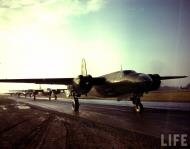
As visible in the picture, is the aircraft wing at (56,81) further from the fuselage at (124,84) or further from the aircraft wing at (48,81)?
the fuselage at (124,84)

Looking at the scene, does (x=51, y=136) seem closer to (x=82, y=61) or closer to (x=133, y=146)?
(x=133, y=146)

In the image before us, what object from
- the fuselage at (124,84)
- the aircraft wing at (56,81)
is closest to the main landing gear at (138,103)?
the fuselage at (124,84)

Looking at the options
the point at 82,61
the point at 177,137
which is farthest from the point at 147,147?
the point at 82,61

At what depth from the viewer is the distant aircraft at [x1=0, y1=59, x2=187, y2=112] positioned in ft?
67.8

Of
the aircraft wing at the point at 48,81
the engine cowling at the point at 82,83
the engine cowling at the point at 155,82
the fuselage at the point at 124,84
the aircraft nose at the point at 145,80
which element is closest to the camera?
the aircraft nose at the point at 145,80

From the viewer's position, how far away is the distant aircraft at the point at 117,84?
20.7 m

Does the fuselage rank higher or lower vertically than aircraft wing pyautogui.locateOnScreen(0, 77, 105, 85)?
lower

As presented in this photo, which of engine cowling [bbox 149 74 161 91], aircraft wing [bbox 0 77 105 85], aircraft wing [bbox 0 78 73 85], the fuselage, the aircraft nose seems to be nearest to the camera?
the aircraft nose

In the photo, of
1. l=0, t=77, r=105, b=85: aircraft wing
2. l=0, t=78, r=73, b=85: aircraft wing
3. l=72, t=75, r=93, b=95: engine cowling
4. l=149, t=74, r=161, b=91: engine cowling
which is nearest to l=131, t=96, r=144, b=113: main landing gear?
l=149, t=74, r=161, b=91: engine cowling

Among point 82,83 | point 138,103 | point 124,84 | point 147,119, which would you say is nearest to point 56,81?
point 82,83

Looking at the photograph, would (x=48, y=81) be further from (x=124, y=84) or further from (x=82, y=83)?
(x=124, y=84)

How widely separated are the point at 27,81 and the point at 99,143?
22389 millimetres

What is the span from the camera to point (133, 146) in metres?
8.91

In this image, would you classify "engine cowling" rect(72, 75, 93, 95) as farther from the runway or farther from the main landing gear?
the main landing gear
